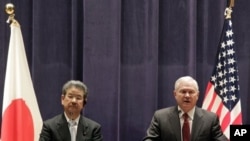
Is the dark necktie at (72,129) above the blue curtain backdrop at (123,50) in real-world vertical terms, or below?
below

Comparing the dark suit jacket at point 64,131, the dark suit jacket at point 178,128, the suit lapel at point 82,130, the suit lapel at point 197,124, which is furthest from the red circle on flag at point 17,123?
the suit lapel at point 197,124

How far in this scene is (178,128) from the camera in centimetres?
339

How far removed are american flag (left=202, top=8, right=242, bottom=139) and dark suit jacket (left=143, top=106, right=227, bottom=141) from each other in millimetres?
566

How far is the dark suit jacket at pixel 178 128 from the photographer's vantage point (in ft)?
10.9

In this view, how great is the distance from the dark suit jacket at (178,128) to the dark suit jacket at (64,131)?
0.41m

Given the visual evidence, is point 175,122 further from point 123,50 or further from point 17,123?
point 17,123

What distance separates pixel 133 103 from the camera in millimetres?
4398

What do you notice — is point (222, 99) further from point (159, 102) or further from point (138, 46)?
point (138, 46)

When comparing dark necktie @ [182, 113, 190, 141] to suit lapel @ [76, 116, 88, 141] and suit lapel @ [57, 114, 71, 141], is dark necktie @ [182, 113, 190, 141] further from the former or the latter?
suit lapel @ [57, 114, 71, 141]

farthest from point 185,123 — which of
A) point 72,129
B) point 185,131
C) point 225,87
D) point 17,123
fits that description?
point 17,123

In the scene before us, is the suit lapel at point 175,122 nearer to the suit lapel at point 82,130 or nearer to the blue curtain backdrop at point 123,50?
the suit lapel at point 82,130

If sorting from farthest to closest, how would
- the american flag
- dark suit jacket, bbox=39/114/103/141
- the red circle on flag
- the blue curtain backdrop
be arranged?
the blue curtain backdrop → the american flag → the red circle on flag → dark suit jacket, bbox=39/114/103/141

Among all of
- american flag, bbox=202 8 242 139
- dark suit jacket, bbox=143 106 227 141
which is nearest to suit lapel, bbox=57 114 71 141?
dark suit jacket, bbox=143 106 227 141

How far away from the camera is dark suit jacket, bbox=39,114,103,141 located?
3.28 meters
